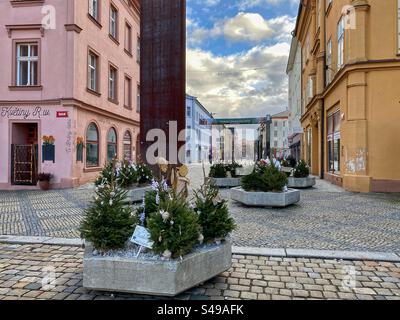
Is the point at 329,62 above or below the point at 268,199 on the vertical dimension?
above

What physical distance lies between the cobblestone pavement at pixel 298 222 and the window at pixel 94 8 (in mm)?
10596

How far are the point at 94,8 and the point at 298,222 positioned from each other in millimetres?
15938

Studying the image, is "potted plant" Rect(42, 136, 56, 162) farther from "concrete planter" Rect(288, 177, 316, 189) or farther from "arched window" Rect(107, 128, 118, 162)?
"concrete planter" Rect(288, 177, 316, 189)

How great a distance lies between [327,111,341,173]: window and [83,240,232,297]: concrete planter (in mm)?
13898

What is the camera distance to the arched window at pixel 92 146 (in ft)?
55.1

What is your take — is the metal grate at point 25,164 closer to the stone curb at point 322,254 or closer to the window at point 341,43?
the stone curb at point 322,254

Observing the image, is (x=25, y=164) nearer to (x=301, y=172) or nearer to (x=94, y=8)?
(x=94, y=8)

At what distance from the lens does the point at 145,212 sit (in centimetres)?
424

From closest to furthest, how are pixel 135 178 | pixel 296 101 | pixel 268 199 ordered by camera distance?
pixel 268 199 → pixel 135 178 → pixel 296 101

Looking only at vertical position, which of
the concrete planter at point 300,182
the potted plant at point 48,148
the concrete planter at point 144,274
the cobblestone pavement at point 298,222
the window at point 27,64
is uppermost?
the window at point 27,64

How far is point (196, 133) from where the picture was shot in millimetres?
57375

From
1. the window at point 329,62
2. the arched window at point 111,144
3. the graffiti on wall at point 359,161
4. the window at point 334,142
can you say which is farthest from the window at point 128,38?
the graffiti on wall at point 359,161

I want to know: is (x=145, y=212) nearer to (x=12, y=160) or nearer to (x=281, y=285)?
(x=281, y=285)

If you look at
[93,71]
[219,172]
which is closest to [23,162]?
[93,71]
